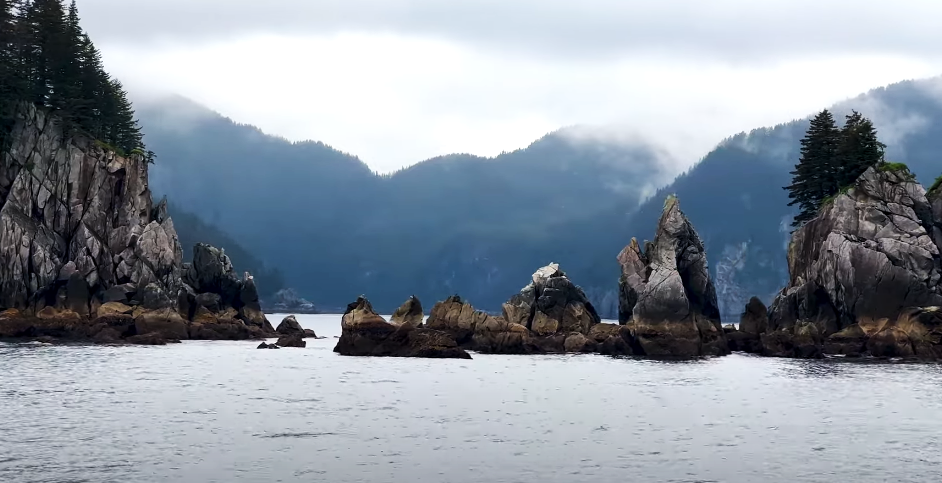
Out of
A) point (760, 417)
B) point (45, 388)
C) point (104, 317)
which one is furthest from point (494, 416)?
point (104, 317)

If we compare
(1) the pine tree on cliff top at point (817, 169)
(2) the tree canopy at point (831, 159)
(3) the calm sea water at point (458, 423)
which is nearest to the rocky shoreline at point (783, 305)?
(2) the tree canopy at point (831, 159)

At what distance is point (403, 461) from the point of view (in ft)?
125

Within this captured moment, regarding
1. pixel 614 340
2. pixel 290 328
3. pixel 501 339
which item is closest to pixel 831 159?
pixel 614 340

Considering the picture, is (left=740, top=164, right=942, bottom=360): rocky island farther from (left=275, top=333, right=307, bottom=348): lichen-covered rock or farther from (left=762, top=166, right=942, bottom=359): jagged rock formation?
(left=275, top=333, right=307, bottom=348): lichen-covered rock

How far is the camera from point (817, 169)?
122m

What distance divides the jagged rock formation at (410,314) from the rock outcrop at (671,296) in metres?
22.6

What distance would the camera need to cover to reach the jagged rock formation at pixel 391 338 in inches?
3819

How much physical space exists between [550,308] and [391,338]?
2281 cm

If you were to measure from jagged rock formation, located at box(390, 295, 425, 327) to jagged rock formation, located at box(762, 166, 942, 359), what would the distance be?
3642 centimetres

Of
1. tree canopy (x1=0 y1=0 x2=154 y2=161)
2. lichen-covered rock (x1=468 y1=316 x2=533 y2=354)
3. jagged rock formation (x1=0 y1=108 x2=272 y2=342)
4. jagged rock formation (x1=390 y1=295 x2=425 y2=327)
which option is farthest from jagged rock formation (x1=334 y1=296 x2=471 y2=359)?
tree canopy (x1=0 y1=0 x2=154 y2=161)

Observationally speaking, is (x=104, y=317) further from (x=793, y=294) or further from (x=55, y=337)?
(x=793, y=294)

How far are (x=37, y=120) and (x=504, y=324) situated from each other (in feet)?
199

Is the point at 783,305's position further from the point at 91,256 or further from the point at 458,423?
the point at 91,256

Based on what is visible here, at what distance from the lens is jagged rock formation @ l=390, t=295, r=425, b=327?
327 feet
